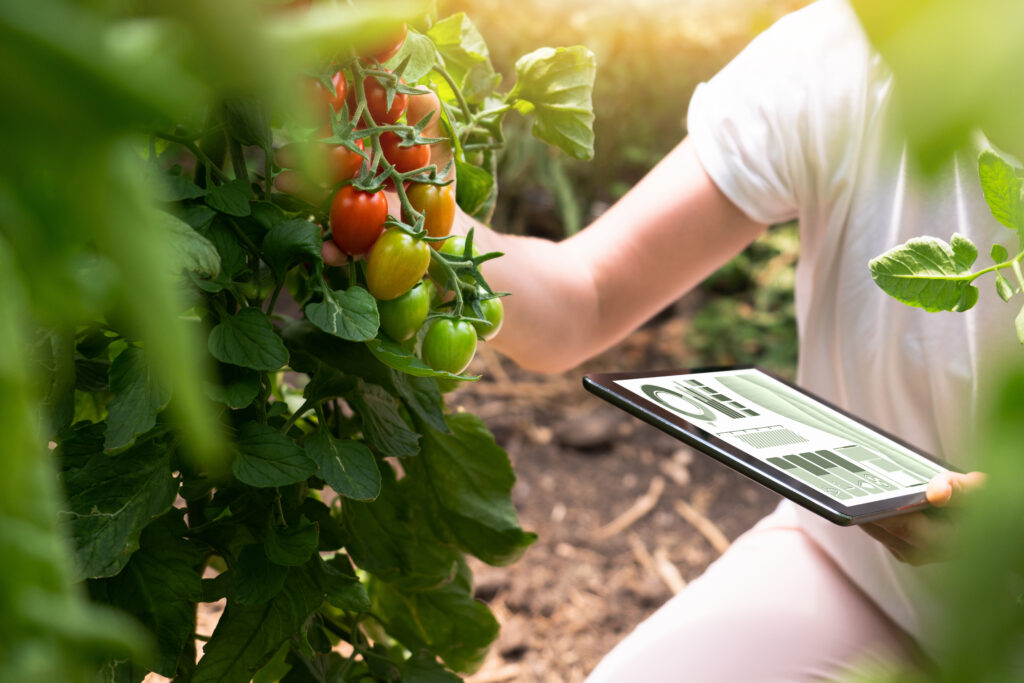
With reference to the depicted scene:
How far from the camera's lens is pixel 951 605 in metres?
0.09

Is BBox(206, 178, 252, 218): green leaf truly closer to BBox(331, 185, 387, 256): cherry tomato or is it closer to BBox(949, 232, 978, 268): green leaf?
BBox(331, 185, 387, 256): cherry tomato

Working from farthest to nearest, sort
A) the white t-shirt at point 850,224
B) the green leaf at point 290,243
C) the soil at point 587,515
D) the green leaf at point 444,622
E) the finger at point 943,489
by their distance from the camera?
the soil at point 587,515
the white t-shirt at point 850,224
the green leaf at point 444,622
the finger at point 943,489
the green leaf at point 290,243

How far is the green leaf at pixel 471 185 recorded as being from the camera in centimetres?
59

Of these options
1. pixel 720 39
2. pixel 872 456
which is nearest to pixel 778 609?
pixel 872 456

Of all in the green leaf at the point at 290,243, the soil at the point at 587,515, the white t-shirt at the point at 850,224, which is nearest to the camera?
the green leaf at the point at 290,243

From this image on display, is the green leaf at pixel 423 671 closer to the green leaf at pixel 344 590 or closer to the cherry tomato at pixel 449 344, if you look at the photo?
the green leaf at pixel 344 590

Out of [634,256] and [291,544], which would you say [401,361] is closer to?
[291,544]

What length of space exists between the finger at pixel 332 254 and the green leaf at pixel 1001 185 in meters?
0.33

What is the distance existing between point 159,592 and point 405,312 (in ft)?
0.67

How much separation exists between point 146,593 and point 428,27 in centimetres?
37

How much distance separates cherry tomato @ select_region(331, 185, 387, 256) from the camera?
47cm

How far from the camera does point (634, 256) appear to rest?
0.98m

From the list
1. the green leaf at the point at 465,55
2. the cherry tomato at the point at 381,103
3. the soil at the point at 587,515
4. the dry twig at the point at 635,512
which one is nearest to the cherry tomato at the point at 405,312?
the cherry tomato at the point at 381,103

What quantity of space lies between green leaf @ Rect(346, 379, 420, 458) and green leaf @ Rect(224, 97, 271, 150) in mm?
165
